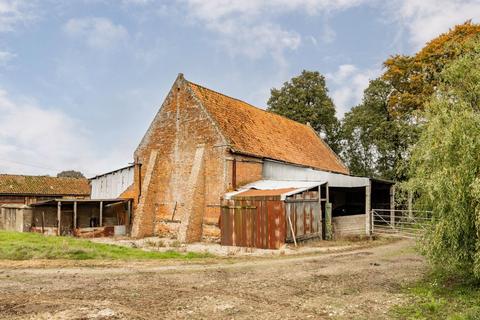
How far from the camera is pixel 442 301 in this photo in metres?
8.48

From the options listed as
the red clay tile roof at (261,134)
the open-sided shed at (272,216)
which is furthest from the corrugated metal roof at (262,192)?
the red clay tile roof at (261,134)

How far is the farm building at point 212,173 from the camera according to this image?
20797mm

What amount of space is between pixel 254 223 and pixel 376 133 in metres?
21.1

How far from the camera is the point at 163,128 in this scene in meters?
25.2

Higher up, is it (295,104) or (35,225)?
(295,104)

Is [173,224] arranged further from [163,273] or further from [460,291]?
[460,291]

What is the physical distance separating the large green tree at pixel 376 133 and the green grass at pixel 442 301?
2334cm

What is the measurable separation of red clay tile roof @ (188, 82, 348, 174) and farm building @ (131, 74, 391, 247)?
92 mm

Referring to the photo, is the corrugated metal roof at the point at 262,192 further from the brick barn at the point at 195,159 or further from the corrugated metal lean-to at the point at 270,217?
the brick barn at the point at 195,159

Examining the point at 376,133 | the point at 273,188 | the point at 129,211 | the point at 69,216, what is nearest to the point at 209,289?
the point at 273,188

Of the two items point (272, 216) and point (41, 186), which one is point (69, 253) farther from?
point (41, 186)

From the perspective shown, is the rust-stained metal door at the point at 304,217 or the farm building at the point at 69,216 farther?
the farm building at the point at 69,216

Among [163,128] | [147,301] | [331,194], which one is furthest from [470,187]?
[331,194]

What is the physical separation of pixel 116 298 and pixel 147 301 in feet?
2.39
